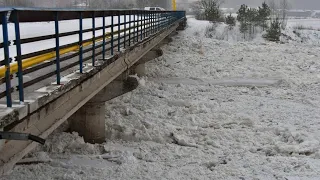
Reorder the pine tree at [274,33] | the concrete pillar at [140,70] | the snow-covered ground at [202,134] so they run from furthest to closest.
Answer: the pine tree at [274,33] → the concrete pillar at [140,70] → the snow-covered ground at [202,134]

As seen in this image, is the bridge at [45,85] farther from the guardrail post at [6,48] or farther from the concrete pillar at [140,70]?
the concrete pillar at [140,70]

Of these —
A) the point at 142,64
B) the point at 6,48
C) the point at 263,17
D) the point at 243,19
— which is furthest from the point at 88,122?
the point at 263,17

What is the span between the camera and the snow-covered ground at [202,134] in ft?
27.2

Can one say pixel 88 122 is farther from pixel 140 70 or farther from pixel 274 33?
pixel 274 33

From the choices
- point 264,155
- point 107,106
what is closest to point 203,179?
point 264,155

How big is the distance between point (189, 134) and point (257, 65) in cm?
1420

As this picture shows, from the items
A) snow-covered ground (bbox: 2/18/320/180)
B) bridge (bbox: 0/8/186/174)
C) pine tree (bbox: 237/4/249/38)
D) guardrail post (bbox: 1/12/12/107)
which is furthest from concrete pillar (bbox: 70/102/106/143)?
pine tree (bbox: 237/4/249/38)

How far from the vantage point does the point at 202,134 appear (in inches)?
431

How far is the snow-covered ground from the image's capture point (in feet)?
27.2

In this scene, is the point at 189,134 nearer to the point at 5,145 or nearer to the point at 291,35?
the point at 5,145

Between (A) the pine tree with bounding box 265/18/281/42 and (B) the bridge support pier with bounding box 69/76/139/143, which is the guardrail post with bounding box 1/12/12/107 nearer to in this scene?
(B) the bridge support pier with bounding box 69/76/139/143

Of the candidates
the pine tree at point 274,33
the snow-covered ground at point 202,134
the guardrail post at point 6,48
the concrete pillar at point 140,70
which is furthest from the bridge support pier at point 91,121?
the pine tree at point 274,33

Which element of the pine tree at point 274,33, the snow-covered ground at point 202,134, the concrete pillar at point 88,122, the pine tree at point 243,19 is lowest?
the snow-covered ground at point 202,134

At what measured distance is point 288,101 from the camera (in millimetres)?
15750
